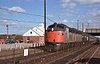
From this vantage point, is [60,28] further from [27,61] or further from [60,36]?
[27,61]

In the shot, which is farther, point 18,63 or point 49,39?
point 49,39

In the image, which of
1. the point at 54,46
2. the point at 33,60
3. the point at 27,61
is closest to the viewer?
the point at 27,61

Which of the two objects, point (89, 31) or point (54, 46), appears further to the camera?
point (89, 31)

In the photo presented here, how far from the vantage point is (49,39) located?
114ft

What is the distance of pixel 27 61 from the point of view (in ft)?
65.2

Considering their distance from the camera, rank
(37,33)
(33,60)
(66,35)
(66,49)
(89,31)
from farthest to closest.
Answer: (89,31)
(37,33)
(66,49)
(66,35)
(33,60)

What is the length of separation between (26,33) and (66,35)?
6342cm

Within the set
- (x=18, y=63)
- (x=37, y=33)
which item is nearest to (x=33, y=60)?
(x=18, y=63)

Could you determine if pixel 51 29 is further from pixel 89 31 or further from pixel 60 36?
pixel 89 31

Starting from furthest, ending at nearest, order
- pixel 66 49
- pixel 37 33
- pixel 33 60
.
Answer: pixel 37 33 → pixel 66 49 → pixel 33 60

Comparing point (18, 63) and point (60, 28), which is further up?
point (60, 28)

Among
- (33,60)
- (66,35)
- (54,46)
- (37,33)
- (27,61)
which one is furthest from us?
(37,33)

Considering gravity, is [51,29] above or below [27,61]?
above

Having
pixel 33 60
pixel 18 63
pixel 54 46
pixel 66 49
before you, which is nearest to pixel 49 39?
pixel 54 46
